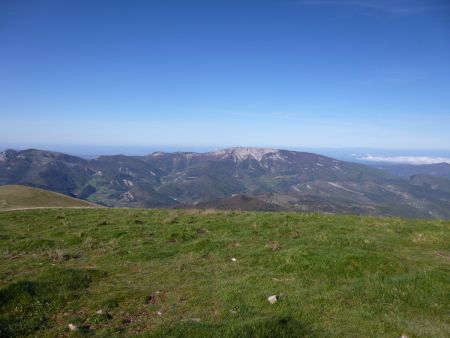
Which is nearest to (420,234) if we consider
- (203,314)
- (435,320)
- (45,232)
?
(435,320)

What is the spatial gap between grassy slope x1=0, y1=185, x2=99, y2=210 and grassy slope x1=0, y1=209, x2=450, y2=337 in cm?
2413

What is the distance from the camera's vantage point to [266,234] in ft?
70.1

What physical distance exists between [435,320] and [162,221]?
19.6m

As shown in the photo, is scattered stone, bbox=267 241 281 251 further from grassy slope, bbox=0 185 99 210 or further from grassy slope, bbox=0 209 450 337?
grassy slope, bbox=0 185 99 210

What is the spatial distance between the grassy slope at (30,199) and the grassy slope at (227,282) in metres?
24.1

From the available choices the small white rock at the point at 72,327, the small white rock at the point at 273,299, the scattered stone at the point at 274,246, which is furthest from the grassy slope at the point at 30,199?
the small white rock at the point at 273,299

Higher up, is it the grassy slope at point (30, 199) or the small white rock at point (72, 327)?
the small white rock at point (72, 327)

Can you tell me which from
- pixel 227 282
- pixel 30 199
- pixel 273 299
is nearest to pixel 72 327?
pixel 227 282

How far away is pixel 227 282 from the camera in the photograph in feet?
44.2

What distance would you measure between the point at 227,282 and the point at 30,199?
42328mm

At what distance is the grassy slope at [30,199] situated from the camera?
1716 inches

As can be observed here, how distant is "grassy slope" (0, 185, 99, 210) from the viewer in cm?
4359

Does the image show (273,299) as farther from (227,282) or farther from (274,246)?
(274,246)

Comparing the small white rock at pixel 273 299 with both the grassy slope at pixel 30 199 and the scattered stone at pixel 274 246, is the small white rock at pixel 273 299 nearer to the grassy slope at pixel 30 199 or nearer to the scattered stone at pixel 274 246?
the scattered stone at pixel 274 246
